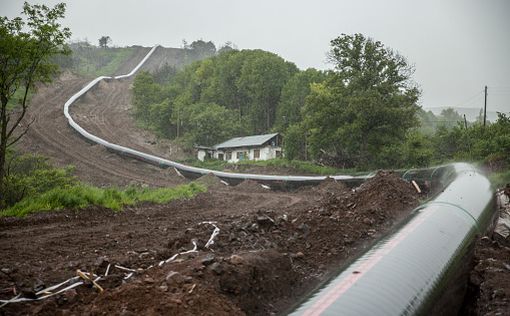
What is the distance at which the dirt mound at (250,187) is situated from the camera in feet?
78.9

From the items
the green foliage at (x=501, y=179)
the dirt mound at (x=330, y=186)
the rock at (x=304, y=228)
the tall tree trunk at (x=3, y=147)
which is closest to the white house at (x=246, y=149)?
the dirt mound at (x=330, y=186)

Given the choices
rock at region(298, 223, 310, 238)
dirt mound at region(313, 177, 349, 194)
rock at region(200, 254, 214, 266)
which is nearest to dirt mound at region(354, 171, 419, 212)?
rock at region(298, 223, 310, 238)

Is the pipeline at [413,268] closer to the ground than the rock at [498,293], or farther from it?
farther from it

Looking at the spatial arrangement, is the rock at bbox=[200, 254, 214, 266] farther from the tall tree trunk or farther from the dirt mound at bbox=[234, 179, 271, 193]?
the dirt mound at bbox=[234, 179, 271, 193]

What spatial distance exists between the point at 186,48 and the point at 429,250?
10623cm

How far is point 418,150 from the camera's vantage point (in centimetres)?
2691

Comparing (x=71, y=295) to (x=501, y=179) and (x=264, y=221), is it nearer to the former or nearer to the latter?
(x=264, y=221)

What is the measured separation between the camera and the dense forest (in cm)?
2739

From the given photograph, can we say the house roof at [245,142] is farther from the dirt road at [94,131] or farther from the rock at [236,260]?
the rock at [236,260]

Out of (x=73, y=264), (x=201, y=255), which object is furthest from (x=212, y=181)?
(x=201, y=255)

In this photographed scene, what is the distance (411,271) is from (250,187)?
20613mm

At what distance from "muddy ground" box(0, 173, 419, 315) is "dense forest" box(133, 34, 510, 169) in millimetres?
15349

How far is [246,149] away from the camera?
42.0m

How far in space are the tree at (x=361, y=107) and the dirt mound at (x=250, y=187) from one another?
22.9 feet
